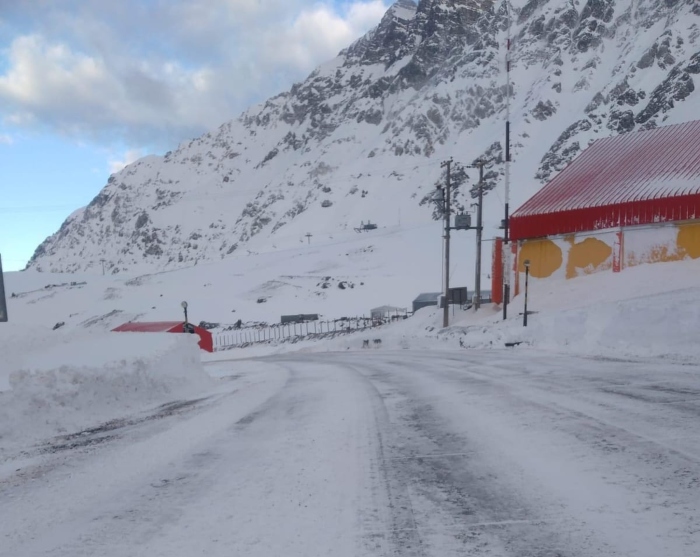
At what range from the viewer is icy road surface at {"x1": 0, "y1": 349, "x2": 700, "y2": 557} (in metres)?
3.03

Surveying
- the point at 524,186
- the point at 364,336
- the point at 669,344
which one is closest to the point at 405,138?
the point at 524,186

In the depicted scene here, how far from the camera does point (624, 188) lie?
80.6ft

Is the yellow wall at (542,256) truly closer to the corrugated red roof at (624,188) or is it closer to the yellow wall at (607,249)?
the yellow wall at (607,249)

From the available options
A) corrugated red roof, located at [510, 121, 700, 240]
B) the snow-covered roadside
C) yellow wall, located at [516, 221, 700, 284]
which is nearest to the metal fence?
the snow-covered roadside

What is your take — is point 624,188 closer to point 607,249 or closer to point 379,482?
point 607,249

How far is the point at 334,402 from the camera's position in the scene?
7770 mm

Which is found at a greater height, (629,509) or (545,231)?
(545,231)

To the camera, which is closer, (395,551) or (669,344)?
(395,551)

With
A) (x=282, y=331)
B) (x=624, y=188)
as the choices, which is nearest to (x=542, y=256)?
(x=624, y=188)

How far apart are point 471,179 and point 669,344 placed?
147m

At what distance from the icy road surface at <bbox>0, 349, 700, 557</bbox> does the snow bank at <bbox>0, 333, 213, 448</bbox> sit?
74cm

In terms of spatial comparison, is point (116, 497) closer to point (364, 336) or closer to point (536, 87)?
point (364, 336)

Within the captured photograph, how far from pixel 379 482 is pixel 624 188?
2449cm

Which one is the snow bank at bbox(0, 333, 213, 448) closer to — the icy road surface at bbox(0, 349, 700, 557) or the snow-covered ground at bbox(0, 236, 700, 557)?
the snow-covered ground at bbox(0, 236, 700, 557)
